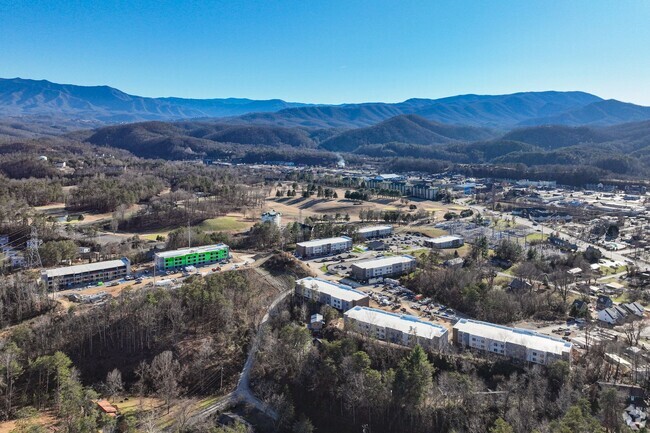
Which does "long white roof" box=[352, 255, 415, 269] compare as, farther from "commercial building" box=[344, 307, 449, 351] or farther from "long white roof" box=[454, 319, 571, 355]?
"long white roof" box=[454, 319, 571, 355]

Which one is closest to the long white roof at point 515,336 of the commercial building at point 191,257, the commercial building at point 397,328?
the commercial building at point 397,328

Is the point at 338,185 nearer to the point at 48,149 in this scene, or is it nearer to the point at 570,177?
the point at 570,177

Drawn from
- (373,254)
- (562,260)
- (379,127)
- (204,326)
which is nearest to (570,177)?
(562,260)

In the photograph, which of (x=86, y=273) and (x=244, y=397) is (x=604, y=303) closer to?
(x=244, y=397)

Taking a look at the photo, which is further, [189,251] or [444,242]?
[444,242]

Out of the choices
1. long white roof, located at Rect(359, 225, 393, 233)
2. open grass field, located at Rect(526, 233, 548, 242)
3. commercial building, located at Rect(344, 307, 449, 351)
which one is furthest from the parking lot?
open grass field, located at Rect(526, 233, 548, 242)

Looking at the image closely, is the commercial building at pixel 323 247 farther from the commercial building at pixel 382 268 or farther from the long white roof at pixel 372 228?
the commercial building at pixel 382 268

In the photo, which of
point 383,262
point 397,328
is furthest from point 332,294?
point 383,262
